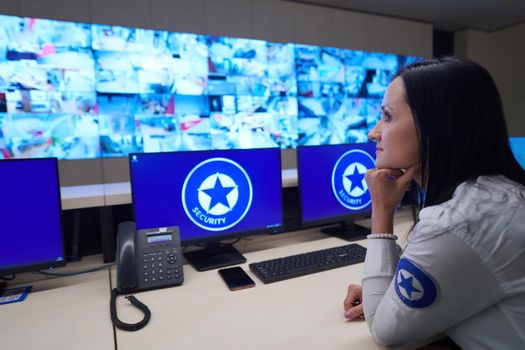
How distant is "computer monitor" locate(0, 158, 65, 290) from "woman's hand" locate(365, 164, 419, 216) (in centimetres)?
97

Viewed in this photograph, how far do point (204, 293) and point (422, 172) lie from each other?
0.71 m

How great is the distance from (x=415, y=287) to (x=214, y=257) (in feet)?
2.65

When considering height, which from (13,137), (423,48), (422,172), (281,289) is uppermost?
(423,48)

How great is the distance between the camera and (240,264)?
1271mm

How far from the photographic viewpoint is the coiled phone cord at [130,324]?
85cm

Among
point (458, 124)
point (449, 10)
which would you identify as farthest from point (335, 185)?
point (449, 10)

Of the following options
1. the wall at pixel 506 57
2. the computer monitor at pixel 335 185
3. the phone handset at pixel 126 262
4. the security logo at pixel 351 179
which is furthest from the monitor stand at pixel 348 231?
the wall at pixel 506 57

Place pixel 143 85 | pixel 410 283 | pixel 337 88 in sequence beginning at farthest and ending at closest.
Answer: pixel 337 88, pixel 143 85, pixel 410 283

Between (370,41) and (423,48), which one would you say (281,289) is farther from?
(423,48)

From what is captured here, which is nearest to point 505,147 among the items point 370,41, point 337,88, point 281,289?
point 281,289

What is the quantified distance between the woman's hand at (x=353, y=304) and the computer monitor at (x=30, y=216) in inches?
34.9

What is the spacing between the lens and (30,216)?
1047mm

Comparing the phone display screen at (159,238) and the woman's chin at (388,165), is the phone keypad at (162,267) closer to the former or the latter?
the phone display screen at (159,238)

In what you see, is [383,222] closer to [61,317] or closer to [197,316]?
[197,316]
